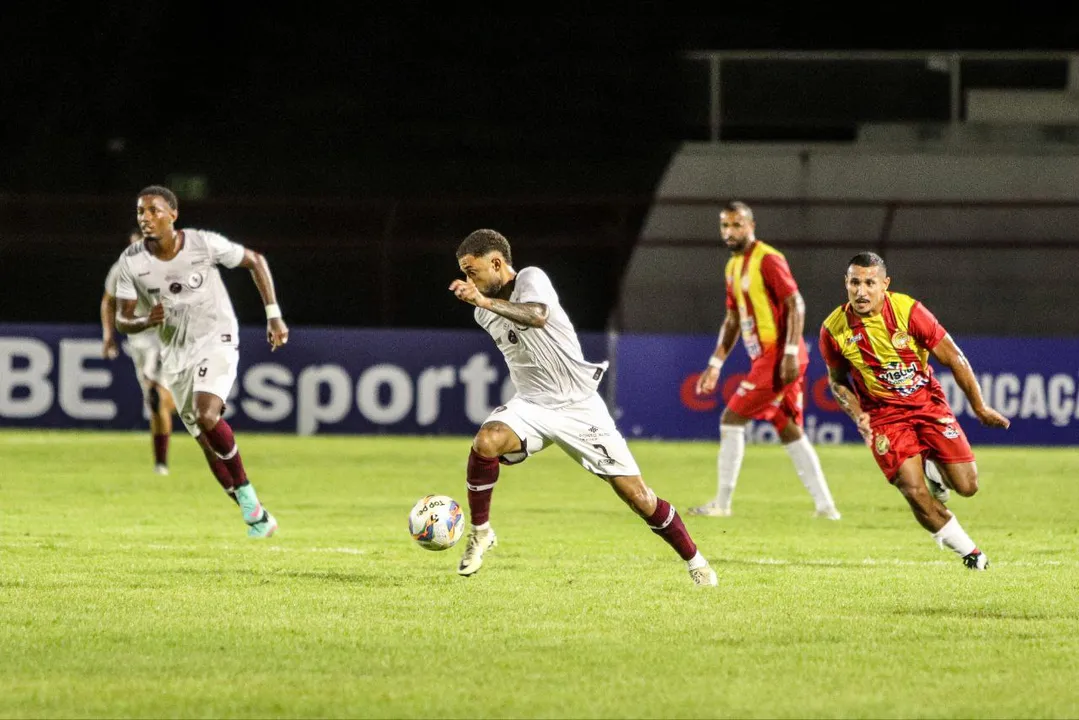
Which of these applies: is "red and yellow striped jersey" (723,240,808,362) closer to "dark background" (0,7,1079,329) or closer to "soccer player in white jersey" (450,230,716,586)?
"soccer player in white jersey" (450,230,716,586)

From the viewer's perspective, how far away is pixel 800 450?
1264cm

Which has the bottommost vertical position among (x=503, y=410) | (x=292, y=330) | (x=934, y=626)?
(x=292, y=330)

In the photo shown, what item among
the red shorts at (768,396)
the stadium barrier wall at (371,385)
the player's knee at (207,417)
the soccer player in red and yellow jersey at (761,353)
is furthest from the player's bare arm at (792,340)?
the stadium barrier wall at (371,385)

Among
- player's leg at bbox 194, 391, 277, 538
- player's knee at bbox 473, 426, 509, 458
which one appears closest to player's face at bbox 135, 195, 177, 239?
player's leg at bbox 194, 391, 277, 538

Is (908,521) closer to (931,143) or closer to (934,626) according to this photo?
(934,626)

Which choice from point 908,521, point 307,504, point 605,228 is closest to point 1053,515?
point 908,521

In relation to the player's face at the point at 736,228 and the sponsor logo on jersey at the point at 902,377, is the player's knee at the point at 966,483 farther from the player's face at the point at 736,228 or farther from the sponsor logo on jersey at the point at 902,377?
the player's face at the point at 736,228

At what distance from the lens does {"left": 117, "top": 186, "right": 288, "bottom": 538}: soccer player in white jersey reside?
10.8 m

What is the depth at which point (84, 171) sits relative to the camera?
30797mm

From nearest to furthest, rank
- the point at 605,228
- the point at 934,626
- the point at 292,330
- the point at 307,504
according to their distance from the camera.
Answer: the point at 934,626, the point at 307,504, the point at 292,330, the point at 605,228

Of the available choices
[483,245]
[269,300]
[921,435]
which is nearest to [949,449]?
[921,435]

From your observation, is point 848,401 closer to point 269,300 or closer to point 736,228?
point 736,228

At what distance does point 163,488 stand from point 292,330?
685cm

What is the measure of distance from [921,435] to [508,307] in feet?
8.26
